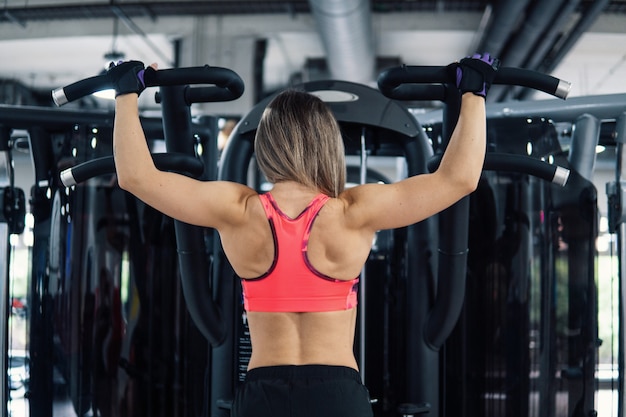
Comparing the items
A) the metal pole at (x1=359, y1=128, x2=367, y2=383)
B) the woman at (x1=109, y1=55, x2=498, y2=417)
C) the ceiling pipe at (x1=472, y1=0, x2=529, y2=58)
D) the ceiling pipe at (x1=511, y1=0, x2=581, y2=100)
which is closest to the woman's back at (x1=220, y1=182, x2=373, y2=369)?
the woman at (x1=109, y1=55, x2=498, y2=417)

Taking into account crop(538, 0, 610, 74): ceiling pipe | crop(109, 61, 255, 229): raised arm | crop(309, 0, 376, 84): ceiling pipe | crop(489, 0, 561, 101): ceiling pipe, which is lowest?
crop(109, 61, 255, 229): raised arm

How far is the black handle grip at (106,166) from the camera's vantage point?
166 centimetres

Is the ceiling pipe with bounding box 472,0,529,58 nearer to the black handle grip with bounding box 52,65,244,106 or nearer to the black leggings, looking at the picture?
the black handle grip with bounding box 52,65,244,106

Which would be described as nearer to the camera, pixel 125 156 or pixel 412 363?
pixel 125 156

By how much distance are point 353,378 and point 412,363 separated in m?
0.85

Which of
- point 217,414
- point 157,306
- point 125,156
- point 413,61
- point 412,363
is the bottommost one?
point 217,414

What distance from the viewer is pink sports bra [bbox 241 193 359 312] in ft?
4.64

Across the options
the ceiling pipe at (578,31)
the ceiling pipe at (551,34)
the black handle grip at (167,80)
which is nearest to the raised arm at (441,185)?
the black handle grip at (167,80)

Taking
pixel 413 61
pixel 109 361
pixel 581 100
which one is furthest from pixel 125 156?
pixel 413 61

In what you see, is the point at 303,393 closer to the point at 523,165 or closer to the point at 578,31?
the point at 523,165

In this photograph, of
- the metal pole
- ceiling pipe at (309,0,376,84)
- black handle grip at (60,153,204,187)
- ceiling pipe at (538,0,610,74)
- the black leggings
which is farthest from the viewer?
ceiling pipe at (538,0,610,74)

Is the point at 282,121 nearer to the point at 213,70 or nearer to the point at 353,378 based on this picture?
the point at 213,70

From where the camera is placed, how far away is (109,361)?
2412 mm

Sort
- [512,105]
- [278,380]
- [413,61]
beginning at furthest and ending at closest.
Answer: [413,61] < [512,105] < [278,380]
